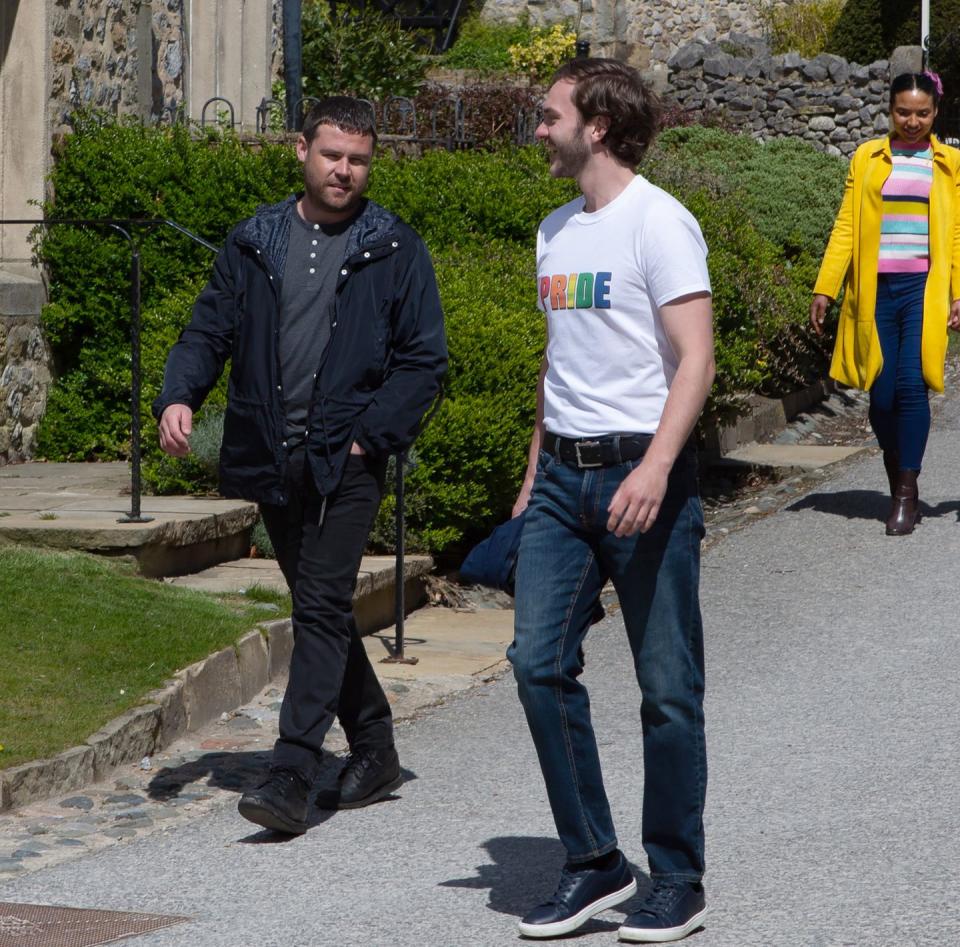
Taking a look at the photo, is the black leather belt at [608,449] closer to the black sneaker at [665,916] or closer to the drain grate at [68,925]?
→ the black sneaker at [665,916]

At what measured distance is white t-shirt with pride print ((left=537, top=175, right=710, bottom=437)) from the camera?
3818 millimetres

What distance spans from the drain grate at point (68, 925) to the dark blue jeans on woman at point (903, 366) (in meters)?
5.50

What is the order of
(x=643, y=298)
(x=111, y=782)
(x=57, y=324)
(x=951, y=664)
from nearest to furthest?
(x=643, y=298), (x=111, y=782), (x=951, y=664), (x=57, y=324)

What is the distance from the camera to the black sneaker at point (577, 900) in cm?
392

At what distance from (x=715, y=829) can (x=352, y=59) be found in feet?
58.4

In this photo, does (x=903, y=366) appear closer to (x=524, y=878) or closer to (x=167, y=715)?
(x=167, y=715)

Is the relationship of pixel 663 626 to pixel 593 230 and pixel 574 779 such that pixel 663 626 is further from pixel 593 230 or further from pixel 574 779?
pixel 593 230

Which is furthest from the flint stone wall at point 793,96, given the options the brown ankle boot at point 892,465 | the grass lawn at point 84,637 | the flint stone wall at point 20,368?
the grass lawn at point 84,637

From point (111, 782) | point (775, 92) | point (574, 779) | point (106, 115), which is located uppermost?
point (775, 92)

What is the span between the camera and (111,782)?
5.36 metres

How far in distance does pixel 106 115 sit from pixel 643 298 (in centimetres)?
724

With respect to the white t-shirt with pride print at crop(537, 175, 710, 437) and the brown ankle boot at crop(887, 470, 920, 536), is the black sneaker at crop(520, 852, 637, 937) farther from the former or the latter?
the brown ankle boot at crop(887, 470, 920, 536)

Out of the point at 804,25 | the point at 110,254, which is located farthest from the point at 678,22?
the point at 110,254

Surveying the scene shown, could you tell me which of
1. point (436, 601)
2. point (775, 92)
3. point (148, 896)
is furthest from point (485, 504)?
point (775, 92)
